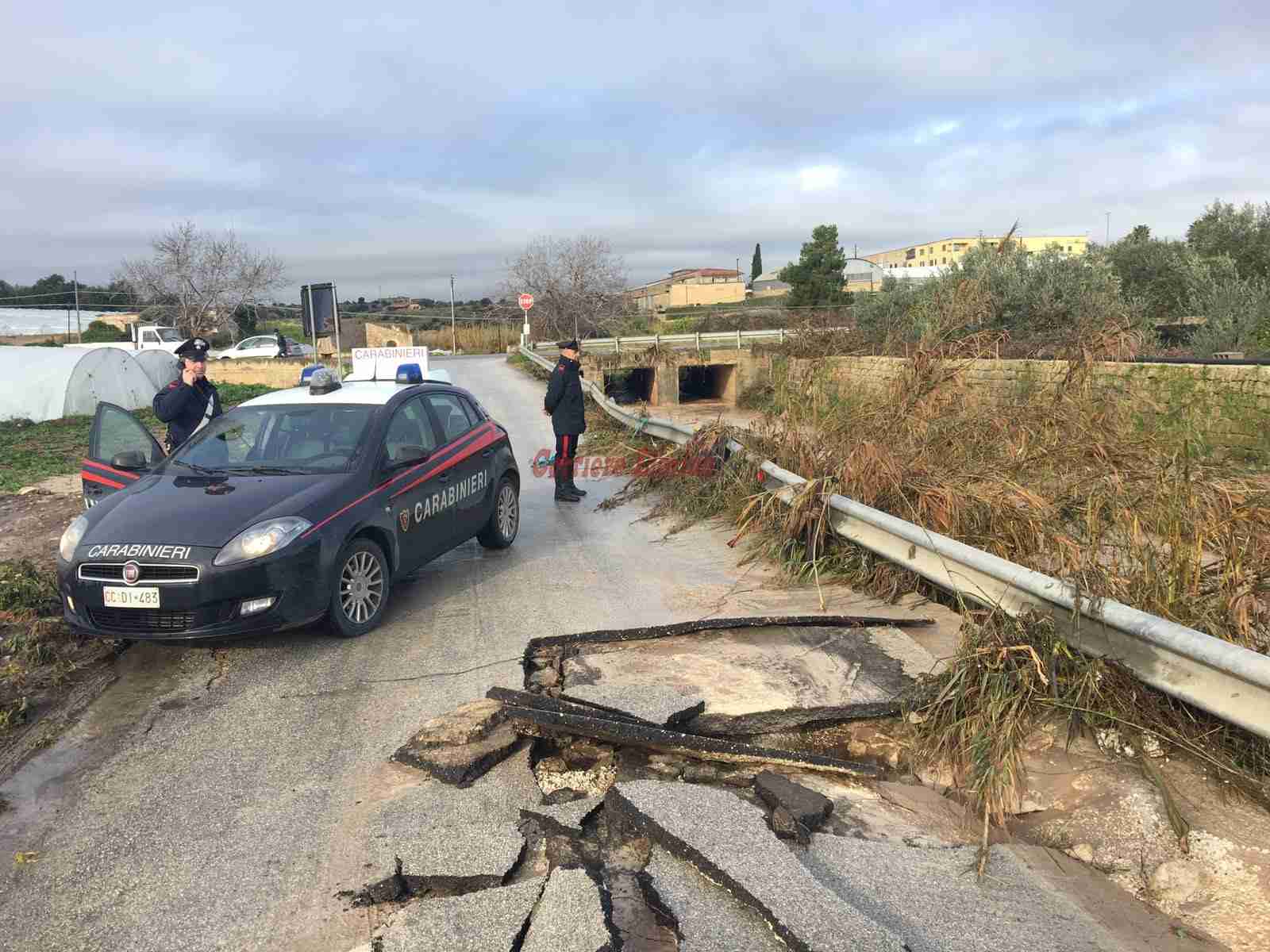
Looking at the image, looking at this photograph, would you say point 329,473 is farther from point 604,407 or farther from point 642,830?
point 604,407

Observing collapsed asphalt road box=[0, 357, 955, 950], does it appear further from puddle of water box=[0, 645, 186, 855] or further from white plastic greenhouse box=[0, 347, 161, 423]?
white plastic greenhouse box=[0, 347, 161, 423]

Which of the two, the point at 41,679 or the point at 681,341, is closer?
the point at 41,679

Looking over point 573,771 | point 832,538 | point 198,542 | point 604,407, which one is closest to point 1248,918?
point 573,771

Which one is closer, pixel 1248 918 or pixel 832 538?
pixel 1248 918

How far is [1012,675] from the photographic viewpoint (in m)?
4.19

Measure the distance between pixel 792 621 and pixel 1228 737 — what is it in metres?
2.34

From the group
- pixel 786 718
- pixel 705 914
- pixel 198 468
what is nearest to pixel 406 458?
pixel 198 468

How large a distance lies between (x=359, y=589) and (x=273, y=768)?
1934 millimetres

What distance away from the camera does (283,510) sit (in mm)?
5594

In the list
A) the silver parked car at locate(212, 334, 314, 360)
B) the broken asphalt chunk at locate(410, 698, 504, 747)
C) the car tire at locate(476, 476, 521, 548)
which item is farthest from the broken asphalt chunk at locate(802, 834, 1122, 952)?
the silver parked car at locate(212, 334, 314, 360)

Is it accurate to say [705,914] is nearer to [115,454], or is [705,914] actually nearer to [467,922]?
[467,922]

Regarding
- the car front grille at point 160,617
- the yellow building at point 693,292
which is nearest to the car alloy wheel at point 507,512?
the car front grille at point 160,617

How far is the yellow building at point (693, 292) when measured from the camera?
308 ft

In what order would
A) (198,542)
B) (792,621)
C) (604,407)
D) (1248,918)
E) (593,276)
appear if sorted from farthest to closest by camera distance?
(593,276) < (604,407) < (792,621) < (198,542) < (1248,918)
